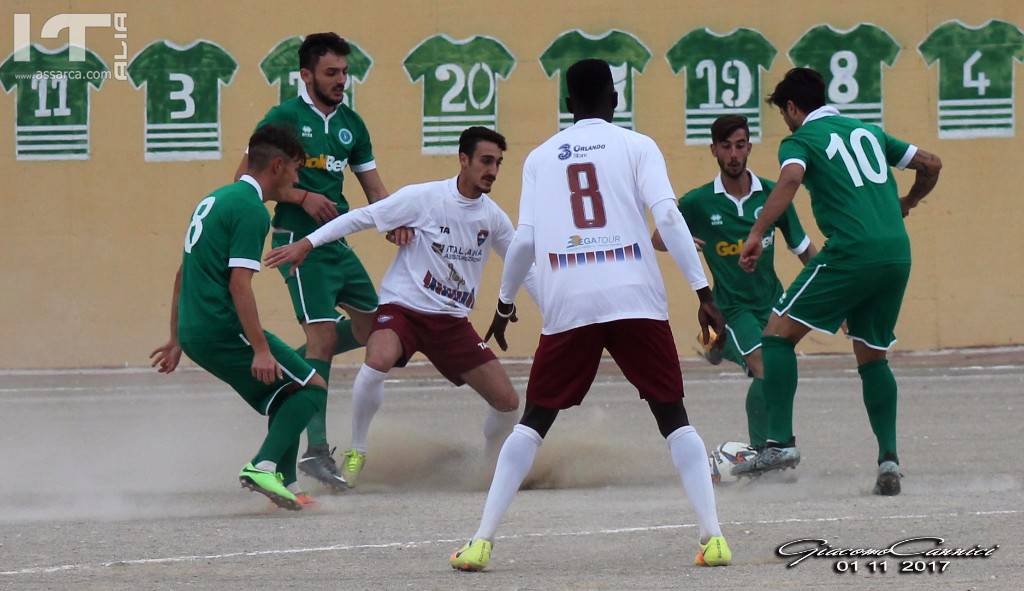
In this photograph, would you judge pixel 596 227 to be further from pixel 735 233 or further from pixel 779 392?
pixel 735 233

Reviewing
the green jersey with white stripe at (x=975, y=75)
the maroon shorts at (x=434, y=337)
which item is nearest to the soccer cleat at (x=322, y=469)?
the maroon shorts at (x=434, y=337)

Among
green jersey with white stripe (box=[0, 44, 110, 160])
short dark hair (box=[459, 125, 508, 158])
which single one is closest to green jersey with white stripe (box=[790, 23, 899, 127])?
green jersey with white stripe (box=[0, 44, 110, 160])

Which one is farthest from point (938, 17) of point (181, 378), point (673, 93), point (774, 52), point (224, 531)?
point (224, 531)

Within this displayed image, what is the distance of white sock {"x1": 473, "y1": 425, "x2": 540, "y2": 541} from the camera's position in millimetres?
6086

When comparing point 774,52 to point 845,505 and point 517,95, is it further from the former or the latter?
point 845,505

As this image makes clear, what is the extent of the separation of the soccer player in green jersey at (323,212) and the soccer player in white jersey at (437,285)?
0.15m

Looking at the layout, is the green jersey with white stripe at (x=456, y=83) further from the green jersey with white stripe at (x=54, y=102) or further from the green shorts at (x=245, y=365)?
the green shorts at (x=245, y=365)

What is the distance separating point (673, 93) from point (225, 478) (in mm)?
7590

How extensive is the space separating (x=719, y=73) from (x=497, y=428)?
7.44 m

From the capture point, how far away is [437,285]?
9.00 m

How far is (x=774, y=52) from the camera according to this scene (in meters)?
15.7

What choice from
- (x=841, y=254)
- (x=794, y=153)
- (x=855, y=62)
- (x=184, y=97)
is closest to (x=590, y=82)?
(x=794, y=153)

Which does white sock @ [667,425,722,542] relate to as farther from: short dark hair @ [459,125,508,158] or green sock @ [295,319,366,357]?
green sock @ [295,319,366,357]

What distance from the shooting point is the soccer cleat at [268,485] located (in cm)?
757
